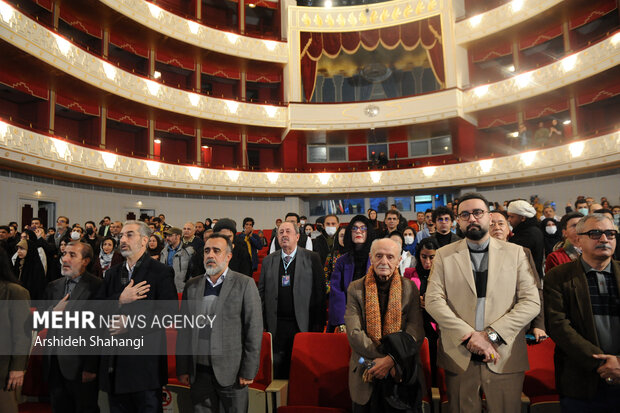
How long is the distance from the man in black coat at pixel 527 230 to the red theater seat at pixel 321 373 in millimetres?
2106

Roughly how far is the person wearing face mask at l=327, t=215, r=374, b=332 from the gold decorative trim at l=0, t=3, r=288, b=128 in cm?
922

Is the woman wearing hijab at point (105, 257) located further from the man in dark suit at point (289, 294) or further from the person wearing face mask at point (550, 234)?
the person wearing face mask at point (550, 234)

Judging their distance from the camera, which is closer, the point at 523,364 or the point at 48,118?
the point at 523,364

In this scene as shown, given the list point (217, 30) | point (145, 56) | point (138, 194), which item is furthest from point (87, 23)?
point (138, 194)

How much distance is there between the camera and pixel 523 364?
7.04 feet

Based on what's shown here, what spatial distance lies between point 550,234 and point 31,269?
6587mm

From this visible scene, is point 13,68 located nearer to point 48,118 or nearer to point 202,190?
point 48,118

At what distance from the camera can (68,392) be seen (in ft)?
8.23

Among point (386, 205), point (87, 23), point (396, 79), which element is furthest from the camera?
point (396, 79)

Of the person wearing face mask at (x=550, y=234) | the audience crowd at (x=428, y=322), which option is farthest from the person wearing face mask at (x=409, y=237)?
the audience crowd at (x=428, y=322)

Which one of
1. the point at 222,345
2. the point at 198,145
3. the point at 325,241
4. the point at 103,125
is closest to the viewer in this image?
the point at 222,345

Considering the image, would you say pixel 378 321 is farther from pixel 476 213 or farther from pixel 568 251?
pixel 568 251

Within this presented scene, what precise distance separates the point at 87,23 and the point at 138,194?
540 centimetres

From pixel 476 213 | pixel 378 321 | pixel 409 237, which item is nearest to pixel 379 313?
pixel 378 321
